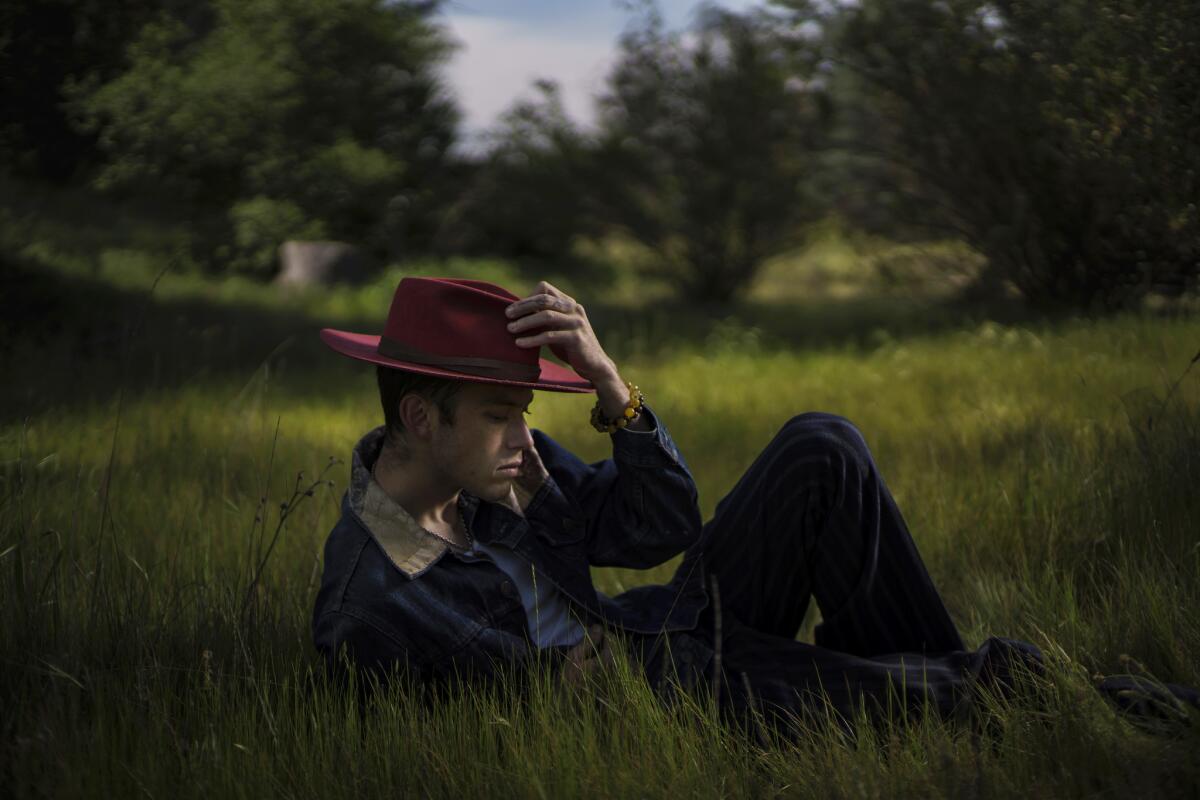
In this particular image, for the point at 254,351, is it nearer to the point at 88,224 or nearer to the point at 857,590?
the point at 88,224

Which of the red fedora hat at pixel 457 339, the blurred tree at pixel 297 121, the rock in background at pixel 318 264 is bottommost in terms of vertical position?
the rock in background at pixel 318 264

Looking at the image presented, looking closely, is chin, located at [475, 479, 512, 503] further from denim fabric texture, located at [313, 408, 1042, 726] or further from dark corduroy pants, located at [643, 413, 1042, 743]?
dark corduroy pants, located at [643, 413, 1042, 743]

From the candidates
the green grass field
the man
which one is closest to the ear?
the man

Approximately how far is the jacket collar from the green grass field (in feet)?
0.97

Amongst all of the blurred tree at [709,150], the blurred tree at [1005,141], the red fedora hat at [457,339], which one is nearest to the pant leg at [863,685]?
the red fedora hat at [457,339]

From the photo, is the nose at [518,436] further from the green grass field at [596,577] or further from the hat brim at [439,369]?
the green grass field at [596,577]

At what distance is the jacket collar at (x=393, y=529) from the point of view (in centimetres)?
240

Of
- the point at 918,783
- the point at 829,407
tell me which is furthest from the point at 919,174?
the point at 918,783

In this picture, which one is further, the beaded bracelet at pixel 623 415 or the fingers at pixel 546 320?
the beaded bracelet at pixel 623 415

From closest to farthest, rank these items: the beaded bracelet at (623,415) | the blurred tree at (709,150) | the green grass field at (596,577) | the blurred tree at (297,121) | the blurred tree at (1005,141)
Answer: the green grass field at (596,577), the beaded bracelet at (623,415), the blurred tree at (1005,141), the blurred tree at (297,121), the blurred tree at (709,150)

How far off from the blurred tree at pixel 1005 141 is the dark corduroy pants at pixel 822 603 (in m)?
2.22

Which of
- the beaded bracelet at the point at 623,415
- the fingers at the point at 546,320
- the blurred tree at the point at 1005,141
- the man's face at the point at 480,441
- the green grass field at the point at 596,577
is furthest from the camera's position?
the blurred tree at the point at 1005,141

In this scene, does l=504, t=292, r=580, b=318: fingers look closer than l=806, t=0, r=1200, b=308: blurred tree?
Yes

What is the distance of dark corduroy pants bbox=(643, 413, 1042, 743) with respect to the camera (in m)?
2.48
